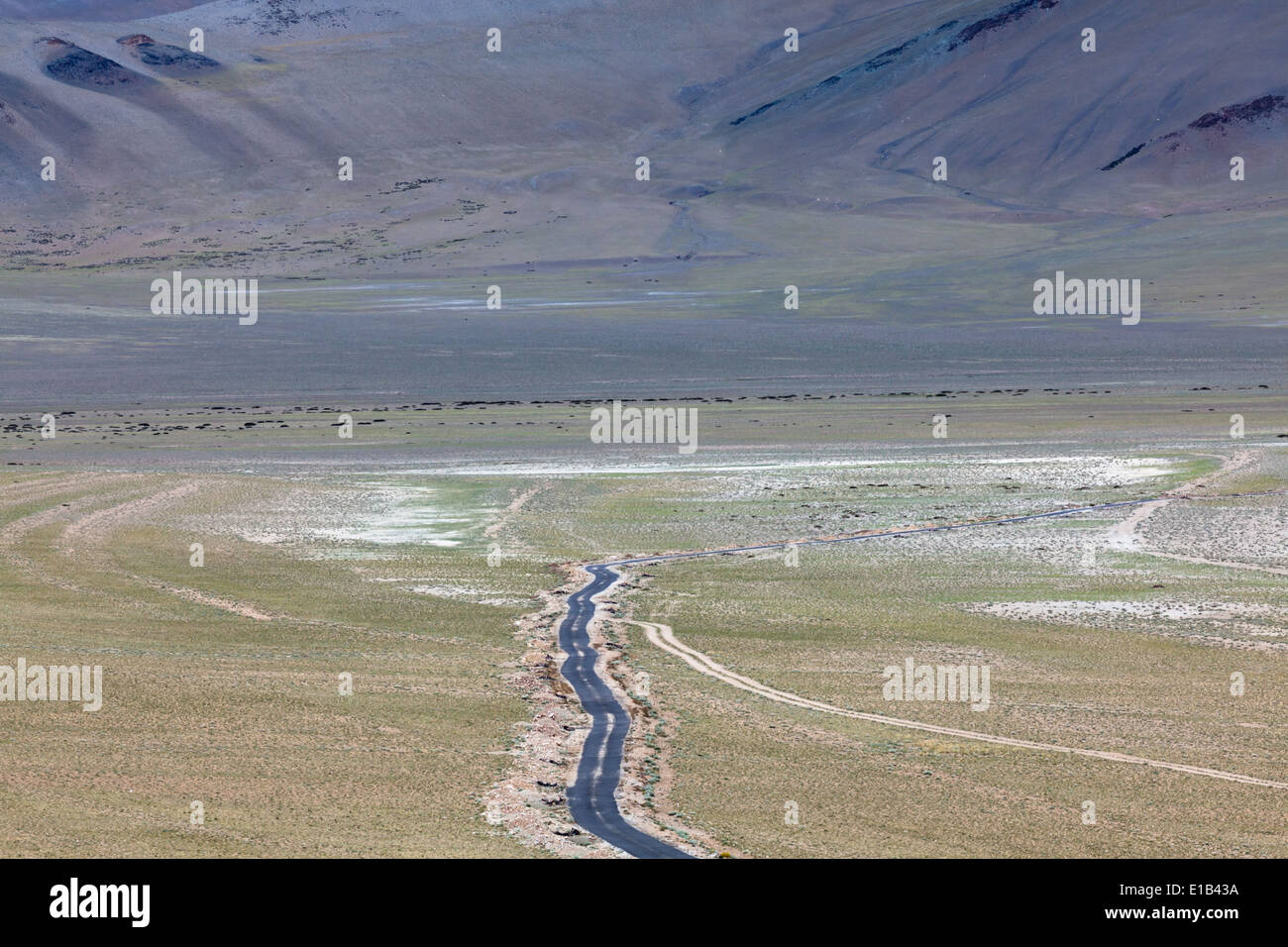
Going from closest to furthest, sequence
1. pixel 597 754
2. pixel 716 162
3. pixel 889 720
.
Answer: pixel 597 754 → pixel 889 720 → pixel 716 162

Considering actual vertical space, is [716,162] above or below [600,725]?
above

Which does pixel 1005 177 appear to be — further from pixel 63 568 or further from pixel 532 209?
pixel 63 568

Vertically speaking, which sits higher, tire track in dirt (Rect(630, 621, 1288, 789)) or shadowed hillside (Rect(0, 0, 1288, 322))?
shadowed hillside (Rect(0, 0, 1288, 322))

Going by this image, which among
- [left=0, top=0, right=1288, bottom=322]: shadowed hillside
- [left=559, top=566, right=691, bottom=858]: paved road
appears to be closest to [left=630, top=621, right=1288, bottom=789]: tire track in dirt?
[left=559, top=566, right=691, bottom=858]: paved road

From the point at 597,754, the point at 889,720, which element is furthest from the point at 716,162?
the point at 597,754

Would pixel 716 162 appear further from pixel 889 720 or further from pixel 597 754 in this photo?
pixel 597 754

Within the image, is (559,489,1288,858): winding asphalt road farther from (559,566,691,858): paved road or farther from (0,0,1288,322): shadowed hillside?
(0,0,1288,322): shadowed hillside
